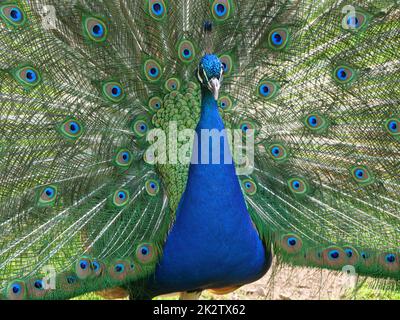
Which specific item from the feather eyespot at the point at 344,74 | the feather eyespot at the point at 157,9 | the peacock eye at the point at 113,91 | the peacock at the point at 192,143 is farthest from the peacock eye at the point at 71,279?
the feather eyespot at the point at 344,74

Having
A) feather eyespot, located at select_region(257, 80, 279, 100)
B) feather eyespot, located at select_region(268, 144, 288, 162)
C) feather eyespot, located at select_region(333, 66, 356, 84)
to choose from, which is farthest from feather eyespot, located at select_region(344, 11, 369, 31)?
feather eyespot, located at select_region(268, 144, 288, 162)

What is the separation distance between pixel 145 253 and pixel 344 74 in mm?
1074

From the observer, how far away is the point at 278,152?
2270mm

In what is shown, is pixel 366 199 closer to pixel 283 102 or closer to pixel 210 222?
pixel 283 102

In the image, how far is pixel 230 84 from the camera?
7.41 feet

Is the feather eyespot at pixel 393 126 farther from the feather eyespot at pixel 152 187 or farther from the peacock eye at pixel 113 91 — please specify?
the peacock eye at pixel 113 91

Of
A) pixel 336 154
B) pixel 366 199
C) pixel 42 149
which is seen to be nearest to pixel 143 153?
pixel 42 149

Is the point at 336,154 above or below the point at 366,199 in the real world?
above

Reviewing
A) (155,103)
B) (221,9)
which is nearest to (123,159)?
(155,103)

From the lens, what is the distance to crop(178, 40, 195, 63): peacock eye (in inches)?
85.4

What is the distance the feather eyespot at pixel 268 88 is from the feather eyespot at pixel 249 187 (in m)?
0.38

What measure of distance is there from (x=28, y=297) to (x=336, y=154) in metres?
1.34

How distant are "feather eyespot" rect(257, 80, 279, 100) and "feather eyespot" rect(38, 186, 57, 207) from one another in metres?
0.92

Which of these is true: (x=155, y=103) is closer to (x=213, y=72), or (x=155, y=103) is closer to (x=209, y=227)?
(x=213, y=72)
